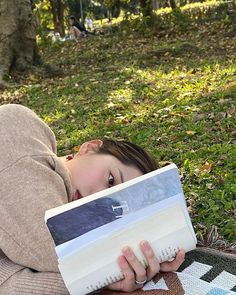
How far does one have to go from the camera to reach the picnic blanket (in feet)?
6.25

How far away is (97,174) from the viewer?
79.9 inches

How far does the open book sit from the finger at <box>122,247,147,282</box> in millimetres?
18

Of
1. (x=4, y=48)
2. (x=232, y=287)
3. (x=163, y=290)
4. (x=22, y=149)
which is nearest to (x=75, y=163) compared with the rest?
(x=22, y=149)

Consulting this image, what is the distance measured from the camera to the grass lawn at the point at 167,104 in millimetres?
3068

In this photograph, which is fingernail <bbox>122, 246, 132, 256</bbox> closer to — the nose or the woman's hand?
the woman's hand

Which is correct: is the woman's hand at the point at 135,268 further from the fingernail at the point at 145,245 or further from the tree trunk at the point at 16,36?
the tree trunk at the point at 16,36

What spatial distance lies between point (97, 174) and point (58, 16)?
77.5 feet

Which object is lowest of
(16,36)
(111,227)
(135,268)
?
(16,36)

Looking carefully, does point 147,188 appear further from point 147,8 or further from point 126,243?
point 147,8

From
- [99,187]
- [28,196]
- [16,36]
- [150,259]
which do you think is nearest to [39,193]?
[28,196]

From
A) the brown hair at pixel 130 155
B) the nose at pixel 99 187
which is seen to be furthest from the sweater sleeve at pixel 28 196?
the brown hair at pixel 130 155

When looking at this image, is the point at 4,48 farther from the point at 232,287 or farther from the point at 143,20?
the point at 232,287

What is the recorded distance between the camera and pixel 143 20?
1291 cm

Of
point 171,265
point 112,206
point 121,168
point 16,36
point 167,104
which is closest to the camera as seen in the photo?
point 112,206
